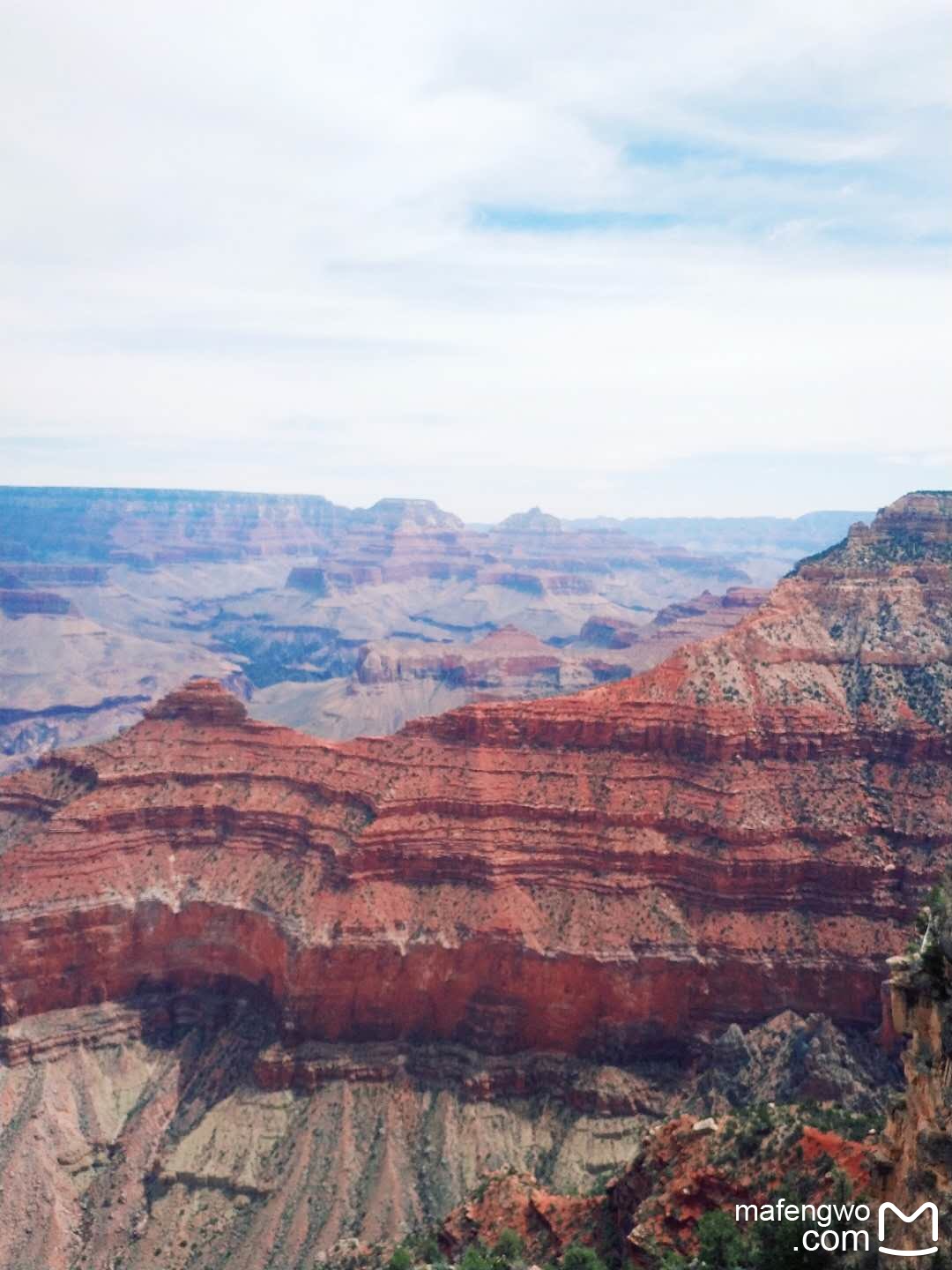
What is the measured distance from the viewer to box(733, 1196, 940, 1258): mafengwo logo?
77.4ft

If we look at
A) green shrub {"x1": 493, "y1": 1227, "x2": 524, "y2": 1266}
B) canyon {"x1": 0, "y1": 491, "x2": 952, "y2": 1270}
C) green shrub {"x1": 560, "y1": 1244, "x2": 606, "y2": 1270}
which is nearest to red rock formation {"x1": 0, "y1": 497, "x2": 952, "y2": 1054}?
canyon {"x1": 0, "y1": 491, "x2": 952, "y2": 1270}

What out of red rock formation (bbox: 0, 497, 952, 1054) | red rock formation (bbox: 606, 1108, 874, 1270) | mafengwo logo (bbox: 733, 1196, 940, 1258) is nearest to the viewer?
mafengwo logo (bbox: 733, 1196, 940, 1258)

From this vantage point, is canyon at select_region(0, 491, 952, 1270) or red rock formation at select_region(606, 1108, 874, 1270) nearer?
red rock formation at select_region(606, 1108, 874, 1270)

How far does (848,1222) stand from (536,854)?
4634 cm

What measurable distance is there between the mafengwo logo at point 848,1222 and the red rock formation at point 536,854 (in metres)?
32.1

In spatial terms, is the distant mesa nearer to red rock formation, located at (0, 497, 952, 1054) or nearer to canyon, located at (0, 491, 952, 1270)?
red rock formation, located at (0, 497, 952, 1054)

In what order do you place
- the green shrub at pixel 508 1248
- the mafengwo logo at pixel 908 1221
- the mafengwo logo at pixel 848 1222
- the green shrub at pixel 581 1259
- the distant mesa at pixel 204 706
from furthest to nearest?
the distant mesa at pixel 204 706
the green shrub at pixel 508 1248
the green shrub at pixel 581 1259
the mafengwo logo at pixel 848 1222
the mafengwo logo at pixel 908 1221

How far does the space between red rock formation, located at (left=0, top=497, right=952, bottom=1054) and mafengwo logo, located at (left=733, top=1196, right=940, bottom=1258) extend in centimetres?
3208

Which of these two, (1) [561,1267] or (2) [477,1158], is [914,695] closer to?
(2) [477,1158]

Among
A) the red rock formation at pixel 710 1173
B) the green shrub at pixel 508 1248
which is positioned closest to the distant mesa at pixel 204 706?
the green shrub at pixel 508 1248

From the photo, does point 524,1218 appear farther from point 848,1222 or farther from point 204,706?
point 204,706

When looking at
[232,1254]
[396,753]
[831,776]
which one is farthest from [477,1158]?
[831,776]

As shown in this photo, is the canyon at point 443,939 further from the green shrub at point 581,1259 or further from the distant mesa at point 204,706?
the green shrub at point 581,1259

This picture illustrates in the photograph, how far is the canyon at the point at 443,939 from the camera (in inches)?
2586
